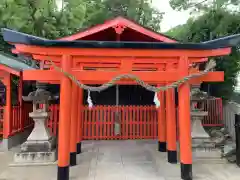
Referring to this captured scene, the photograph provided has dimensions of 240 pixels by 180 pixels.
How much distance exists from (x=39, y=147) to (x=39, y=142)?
0.50 feet

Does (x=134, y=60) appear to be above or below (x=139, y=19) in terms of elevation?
below

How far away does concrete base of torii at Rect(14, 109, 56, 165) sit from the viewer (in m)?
6.82

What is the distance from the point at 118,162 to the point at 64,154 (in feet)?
7.42

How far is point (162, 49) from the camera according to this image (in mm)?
4805

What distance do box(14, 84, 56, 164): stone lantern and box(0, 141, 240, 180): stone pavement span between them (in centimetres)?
40

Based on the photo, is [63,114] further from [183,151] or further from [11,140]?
[11,140]

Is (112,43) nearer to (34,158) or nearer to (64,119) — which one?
(64,119)

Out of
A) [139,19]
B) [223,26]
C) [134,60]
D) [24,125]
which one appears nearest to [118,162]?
[134,60]

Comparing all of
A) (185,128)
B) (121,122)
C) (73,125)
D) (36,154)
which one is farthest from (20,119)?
(185,128)

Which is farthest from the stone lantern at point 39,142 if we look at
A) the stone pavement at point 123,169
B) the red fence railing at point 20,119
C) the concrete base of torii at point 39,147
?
the red fence railing at point 20,119

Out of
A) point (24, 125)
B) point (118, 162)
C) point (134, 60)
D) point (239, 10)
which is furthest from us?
point (24, 125)

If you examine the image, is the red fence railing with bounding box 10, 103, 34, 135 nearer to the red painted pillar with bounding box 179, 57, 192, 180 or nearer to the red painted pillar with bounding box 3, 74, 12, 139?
the red painted pillar with bounding box 3, 74, 12, 139

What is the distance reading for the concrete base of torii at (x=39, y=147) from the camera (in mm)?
6816

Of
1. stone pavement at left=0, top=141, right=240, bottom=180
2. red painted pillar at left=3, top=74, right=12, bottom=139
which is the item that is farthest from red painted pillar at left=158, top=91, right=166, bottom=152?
red painted pillar at left=3, top=74, right=12, bottom=139
